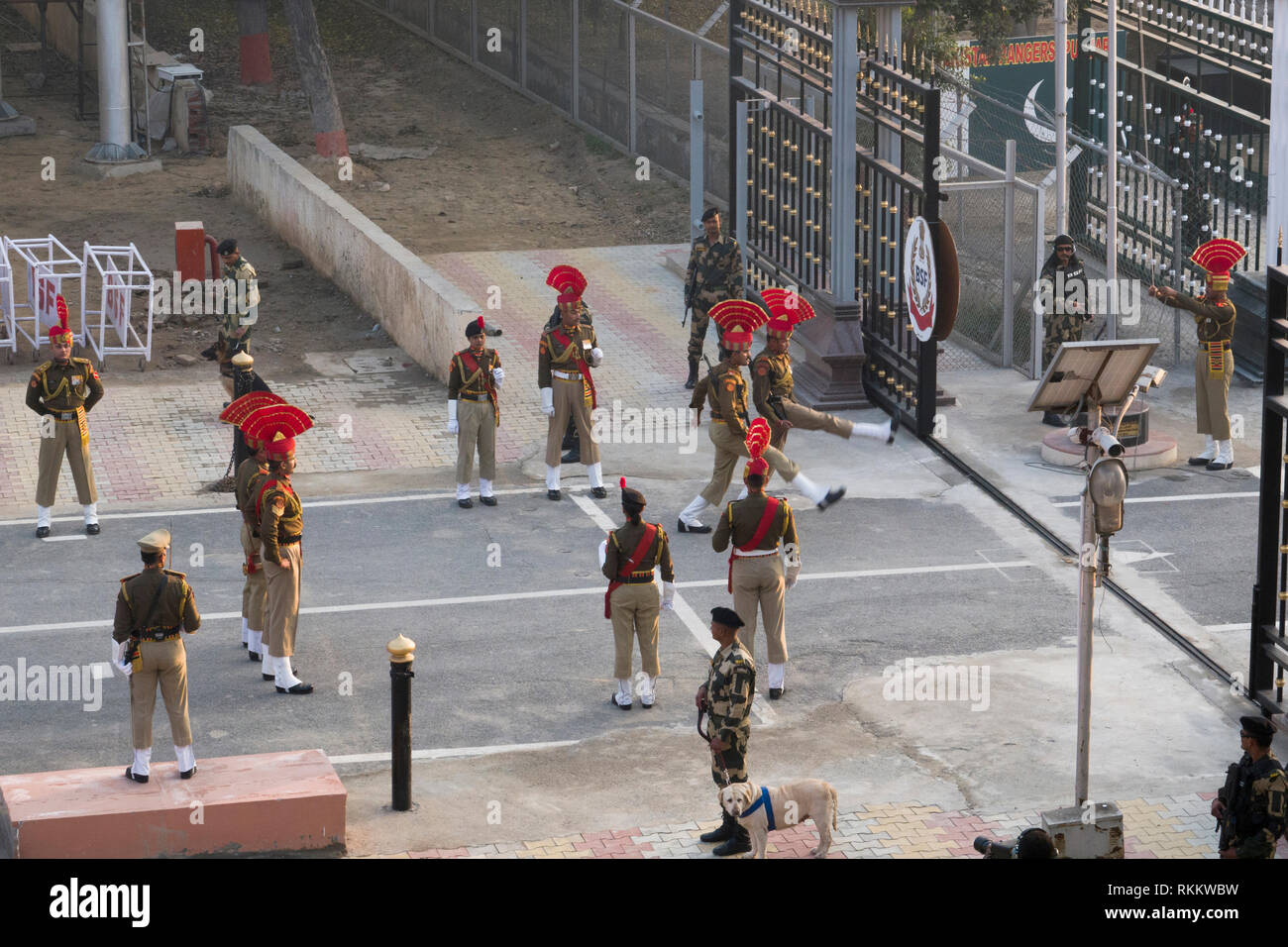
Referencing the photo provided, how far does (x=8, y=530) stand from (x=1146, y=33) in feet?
47.7

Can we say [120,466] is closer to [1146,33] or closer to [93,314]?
[93,314]

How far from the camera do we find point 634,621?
1282 centimetres

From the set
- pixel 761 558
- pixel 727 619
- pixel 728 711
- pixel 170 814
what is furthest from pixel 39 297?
pixel 728 711

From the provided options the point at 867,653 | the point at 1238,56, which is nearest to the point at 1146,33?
the point at 1238,56

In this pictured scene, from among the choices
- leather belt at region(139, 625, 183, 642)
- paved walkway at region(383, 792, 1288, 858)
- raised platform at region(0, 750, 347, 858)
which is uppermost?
leather belt at region(139, 625, 183, 642)

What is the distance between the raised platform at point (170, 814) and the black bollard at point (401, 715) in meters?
0.46

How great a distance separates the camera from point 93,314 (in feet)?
74.6

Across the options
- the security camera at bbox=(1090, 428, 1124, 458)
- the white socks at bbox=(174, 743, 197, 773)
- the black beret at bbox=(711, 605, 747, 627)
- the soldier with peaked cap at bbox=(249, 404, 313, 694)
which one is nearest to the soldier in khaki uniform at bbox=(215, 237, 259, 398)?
the soldier with peaked cap at bbox=(249, 404, 313, 694)

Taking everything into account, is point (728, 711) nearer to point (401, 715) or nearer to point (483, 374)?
point (401, 715)

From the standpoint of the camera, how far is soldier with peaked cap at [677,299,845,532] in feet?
51.2

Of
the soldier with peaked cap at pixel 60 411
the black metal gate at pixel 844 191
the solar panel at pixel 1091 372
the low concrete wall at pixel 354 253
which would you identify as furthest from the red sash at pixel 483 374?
the solar panel at pixel 1091 372

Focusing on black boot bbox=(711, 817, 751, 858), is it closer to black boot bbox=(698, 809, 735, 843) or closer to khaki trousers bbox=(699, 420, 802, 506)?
black boot bbox=(698, 809, 735, 843)

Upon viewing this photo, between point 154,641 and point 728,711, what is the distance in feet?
11.2

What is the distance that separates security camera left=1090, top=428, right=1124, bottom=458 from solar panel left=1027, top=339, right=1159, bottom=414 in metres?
0.29
